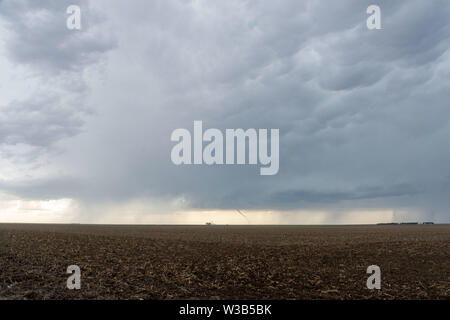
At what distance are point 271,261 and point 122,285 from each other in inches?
523

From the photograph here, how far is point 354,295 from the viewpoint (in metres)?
19.6
